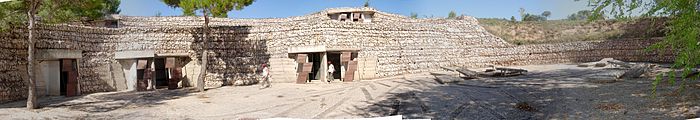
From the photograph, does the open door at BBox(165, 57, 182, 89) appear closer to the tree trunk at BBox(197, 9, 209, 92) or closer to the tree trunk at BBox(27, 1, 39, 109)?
the tree trunk at BBox(197, 9, 209, 92)

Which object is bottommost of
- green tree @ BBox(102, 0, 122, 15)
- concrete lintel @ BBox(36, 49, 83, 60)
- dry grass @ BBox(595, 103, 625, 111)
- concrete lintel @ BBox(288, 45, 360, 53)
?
dry grass @ BBox(595, 103, 625, 111)

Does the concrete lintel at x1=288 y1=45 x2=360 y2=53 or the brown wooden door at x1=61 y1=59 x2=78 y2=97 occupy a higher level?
the concrete lintel at x1=288 y1=45 x2=360 y2=53

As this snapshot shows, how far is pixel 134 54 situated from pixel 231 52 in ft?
9.73

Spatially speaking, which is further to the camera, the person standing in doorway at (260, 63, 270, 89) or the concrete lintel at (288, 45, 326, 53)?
the concrete lintel at (288, 45, 326, 53)

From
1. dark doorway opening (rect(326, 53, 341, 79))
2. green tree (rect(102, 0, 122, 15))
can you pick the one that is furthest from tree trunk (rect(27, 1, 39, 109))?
green tree (rect(102, 0, 122, 15))

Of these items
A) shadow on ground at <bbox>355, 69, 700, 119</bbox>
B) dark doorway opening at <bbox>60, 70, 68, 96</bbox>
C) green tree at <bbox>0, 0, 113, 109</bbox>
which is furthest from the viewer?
dark doorway opening at <bbox>60, 70, 68, 96</bbox>

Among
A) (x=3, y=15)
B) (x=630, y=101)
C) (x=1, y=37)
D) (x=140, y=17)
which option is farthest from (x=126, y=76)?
(x=630, y=101)

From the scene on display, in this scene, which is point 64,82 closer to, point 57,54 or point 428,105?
point 57,54

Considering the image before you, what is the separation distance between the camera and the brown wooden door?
38.2 feet

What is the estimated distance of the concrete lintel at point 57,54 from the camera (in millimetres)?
11023

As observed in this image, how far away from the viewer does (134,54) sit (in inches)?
543

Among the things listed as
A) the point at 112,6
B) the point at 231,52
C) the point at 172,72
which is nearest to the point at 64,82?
the point at 172,72

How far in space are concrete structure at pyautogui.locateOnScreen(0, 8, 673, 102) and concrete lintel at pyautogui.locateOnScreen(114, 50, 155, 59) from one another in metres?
0.03

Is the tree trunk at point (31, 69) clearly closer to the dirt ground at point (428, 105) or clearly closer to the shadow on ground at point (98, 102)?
the dirt ground at point (428, 105)
